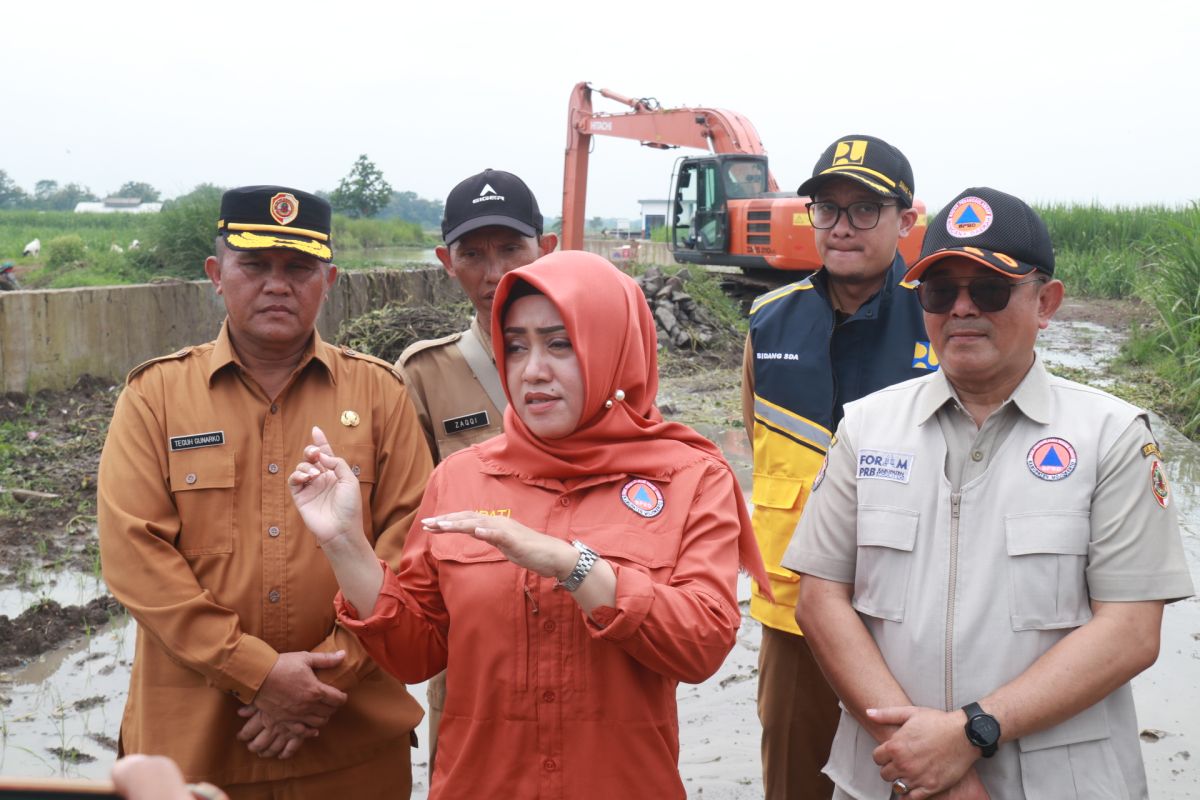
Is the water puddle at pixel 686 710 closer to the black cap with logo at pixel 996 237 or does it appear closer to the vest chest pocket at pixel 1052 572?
the vest chest pocket at pixel 1052 572

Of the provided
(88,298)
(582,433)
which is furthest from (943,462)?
(88,298)

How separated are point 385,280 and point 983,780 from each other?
34.3 feet

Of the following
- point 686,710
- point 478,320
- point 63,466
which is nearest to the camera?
point 478,320

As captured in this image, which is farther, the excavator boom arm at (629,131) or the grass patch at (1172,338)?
the excavator boom arm at (629,131)

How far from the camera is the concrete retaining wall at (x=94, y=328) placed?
7.86m

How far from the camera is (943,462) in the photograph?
2275 mm

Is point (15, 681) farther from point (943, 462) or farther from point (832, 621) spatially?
point (943, 462)

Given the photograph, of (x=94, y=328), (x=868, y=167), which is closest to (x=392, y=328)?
(x=94, y=328)

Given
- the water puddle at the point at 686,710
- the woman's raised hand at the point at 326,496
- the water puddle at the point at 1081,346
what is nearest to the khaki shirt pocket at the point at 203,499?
the woman's raised hand at the point at 326,496

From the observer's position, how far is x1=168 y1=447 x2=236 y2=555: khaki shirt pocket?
8.49 ft

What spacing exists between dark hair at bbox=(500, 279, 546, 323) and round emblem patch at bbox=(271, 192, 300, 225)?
845mm

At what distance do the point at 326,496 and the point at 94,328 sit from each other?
7287 mm

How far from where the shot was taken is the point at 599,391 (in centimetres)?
217

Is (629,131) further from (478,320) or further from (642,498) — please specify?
(642,498)
